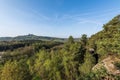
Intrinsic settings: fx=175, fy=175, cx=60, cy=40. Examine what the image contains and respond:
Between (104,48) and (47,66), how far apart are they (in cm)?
2871

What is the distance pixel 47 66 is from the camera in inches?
2172

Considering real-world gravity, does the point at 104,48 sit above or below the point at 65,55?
above

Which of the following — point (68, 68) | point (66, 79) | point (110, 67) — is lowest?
point (66, 79)

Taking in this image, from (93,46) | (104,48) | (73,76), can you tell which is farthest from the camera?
(93,46)

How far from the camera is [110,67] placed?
82.6ft

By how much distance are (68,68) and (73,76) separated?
3.58m

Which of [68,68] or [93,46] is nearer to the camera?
[68,68]

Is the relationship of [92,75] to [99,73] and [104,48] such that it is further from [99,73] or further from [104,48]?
[104,48]

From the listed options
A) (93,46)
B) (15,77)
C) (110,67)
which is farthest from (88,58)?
(110,67)

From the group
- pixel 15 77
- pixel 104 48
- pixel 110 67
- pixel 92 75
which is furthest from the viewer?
pixel 15 77

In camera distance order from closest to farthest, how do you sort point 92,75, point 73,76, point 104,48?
point 92,75, point 104,48, point 73,76

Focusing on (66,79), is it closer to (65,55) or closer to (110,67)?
(65,55)

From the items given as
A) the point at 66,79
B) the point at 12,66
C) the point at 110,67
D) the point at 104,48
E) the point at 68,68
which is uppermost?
the point at 104,48

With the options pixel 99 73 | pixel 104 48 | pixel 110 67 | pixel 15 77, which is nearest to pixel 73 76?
pixel 15 77
